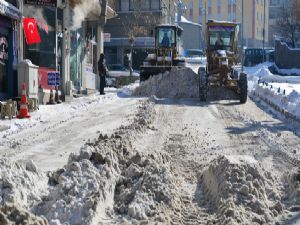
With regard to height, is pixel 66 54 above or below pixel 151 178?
above

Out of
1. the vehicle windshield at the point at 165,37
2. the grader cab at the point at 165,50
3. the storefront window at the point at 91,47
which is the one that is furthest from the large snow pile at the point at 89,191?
the vehicle windshield at the point at 165,37

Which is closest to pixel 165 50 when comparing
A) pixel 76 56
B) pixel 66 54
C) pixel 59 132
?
pixel 76 56

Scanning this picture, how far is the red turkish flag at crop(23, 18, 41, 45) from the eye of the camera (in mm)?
17750

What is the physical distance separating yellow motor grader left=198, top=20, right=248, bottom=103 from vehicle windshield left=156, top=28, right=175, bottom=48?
6.97 meters

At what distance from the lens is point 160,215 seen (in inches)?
207

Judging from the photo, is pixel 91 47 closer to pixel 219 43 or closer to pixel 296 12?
pixel 219 43

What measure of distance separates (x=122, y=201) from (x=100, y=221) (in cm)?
57

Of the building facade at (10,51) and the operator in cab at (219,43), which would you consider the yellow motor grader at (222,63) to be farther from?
the building facade at (10,51)

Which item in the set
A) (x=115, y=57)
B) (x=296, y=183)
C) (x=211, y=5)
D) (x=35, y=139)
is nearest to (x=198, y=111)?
(x=35, y=139)

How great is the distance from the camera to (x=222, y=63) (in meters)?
20.5

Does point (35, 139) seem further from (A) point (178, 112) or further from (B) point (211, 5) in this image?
(B) point (211, 5)

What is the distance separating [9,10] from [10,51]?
1.93 m

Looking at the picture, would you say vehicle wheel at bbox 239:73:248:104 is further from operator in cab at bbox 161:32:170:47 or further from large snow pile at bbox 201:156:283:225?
large snow pile at bbox 201:156:283:225

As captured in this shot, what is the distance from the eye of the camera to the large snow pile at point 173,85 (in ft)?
74.6
